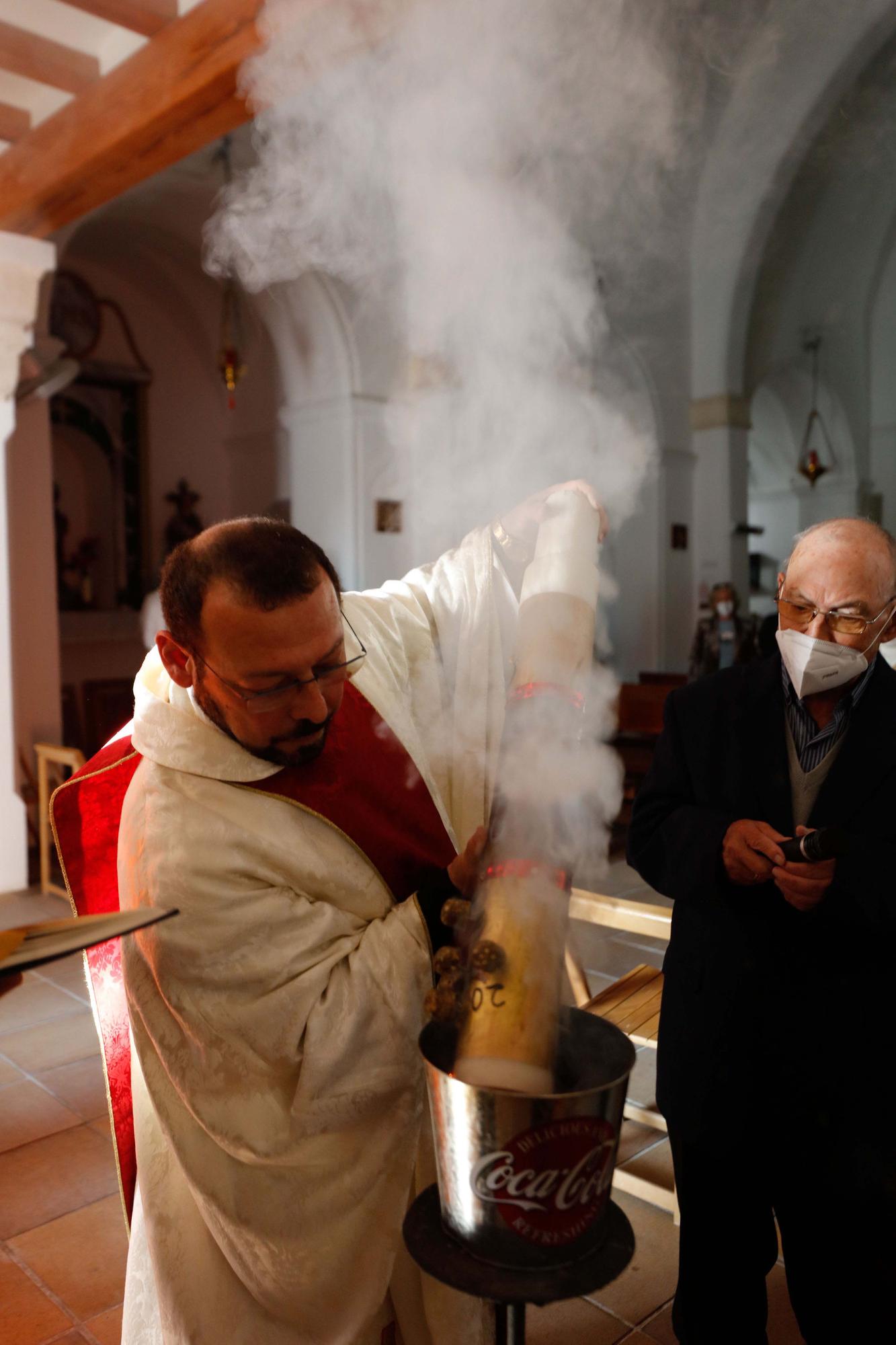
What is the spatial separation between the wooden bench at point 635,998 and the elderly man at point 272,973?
1.10 meters

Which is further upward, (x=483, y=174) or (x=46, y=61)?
(x=46, y=61)

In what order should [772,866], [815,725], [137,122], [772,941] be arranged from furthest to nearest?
[137,122] → [815,725] → [772,941] → [772,866]

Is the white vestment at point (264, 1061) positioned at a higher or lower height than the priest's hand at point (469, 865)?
lower

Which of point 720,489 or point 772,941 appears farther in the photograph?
point 720,489

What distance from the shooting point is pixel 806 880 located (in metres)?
1.65

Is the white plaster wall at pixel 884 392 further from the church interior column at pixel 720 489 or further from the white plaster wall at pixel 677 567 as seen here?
the white plaster wall at pixel 677 567

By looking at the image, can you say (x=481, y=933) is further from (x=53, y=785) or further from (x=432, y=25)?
(x=53, y=785)

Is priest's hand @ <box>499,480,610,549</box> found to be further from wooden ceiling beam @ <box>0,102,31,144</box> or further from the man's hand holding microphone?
wooden ceiling beam @ <box>0,102,31,144</box>

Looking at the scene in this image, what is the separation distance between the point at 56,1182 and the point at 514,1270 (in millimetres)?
2635

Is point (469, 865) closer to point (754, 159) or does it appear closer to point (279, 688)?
point (279, 688)

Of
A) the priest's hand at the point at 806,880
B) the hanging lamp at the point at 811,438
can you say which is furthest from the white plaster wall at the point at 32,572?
the hanging lamp at the point at 811,438

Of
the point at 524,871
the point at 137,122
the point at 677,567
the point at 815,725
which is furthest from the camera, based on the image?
the point at 677,567

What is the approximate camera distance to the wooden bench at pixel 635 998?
8.91ft

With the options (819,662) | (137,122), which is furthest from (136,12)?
(819,662)
